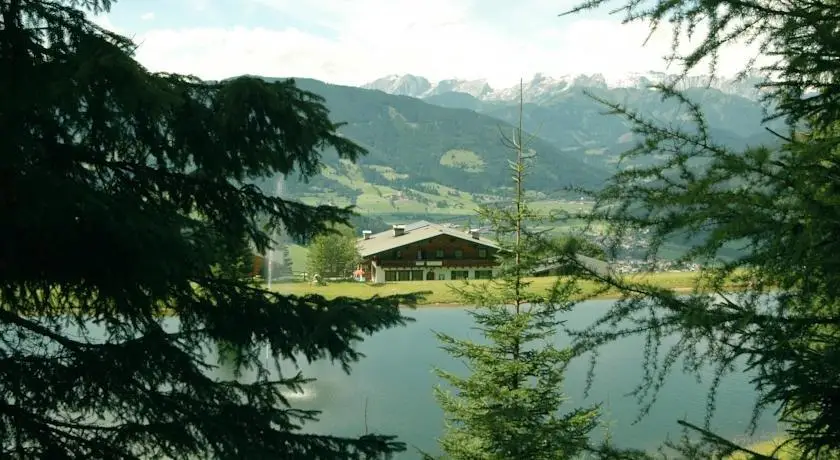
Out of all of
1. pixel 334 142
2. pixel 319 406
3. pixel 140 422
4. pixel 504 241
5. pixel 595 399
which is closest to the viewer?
pixel 140 422

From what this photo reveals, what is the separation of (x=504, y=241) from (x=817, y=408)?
6839mm

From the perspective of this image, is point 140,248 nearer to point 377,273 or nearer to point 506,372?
point 506,372

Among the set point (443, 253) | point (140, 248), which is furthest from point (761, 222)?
point (443, 253)

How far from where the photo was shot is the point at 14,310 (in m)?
3.67

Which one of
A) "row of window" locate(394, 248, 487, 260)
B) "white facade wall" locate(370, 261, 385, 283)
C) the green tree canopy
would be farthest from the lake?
"white facade wall" locate(370, 261, 385, 283)

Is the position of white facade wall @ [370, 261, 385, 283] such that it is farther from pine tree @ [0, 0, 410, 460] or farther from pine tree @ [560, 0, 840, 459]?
pine tree @ [560, 0, 840, 459]

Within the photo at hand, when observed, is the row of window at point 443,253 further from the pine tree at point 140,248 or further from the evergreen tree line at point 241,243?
the pine tree at point 140,248

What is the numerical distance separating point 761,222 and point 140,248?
2.57 metres

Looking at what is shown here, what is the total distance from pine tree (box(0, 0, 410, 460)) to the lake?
10.8 metres

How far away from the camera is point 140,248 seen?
2.96m

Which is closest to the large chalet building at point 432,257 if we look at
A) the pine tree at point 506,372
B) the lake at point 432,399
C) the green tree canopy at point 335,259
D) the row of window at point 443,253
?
the row of window at point 443,253

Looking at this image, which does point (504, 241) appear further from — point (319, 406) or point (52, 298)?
point (319, 406)

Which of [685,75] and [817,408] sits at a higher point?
[685,75]

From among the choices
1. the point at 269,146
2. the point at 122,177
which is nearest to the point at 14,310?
the point at 122,177
